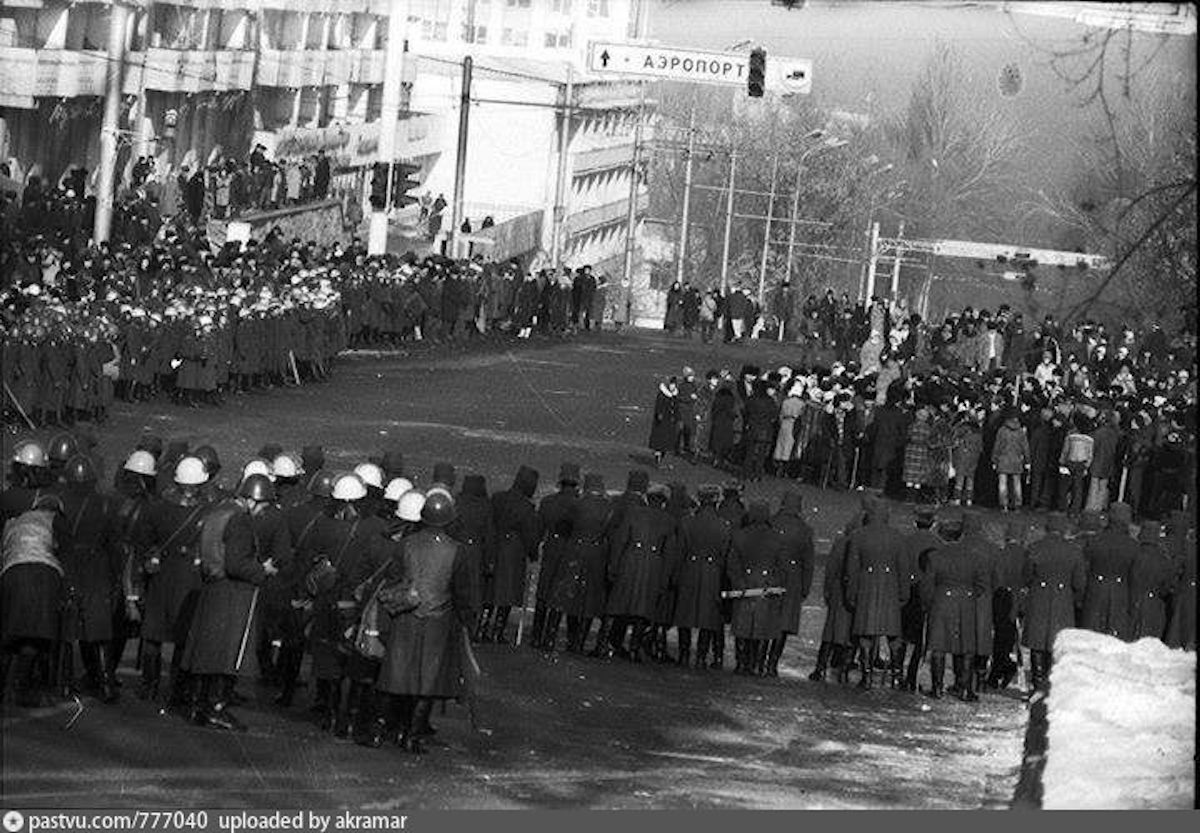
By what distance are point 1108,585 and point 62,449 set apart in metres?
8.01

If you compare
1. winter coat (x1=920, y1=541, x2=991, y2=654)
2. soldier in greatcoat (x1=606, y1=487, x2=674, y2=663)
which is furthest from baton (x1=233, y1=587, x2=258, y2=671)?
winter coat (x1=920, y1=541, x2=991, y2=654)

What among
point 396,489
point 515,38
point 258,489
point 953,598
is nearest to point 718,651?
point 953,598

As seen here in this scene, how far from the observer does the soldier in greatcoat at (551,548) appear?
77.9 feet

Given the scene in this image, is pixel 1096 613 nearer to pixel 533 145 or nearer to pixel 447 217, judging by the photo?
pixel 447 217

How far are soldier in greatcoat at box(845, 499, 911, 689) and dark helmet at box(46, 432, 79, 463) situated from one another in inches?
232

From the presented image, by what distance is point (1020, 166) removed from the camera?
11825 cm

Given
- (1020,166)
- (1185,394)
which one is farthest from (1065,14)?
(1020,166)

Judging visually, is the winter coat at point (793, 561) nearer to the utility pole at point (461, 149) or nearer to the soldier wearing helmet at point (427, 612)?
the soldier wearing helmet at point (427, 612)

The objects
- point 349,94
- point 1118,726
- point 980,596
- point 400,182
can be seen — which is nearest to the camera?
point 1118,726

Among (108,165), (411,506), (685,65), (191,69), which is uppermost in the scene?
(685,65)

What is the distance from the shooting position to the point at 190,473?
19250 millimetres

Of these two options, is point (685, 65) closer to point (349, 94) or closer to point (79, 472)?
point (349, 94)

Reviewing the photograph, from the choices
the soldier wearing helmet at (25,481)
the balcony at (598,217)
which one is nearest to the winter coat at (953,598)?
the soldier wearing helmet at (25,481)

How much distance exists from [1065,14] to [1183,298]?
5147 mm
